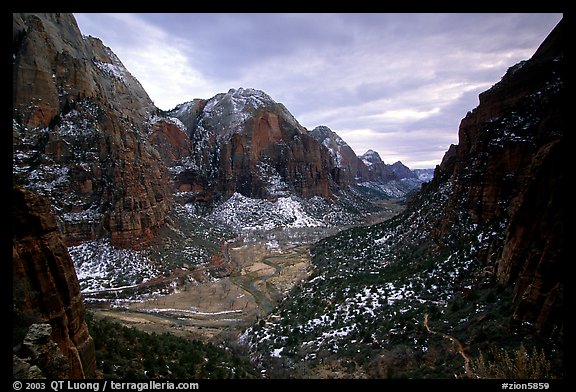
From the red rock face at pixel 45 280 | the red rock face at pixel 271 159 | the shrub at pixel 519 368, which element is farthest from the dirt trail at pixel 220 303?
the red rock face at pixel 271 159

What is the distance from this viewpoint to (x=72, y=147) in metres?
41.2

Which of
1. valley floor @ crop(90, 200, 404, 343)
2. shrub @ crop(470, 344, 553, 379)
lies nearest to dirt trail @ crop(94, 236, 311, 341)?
valley floor @ crop(90, 200, 404, 343)

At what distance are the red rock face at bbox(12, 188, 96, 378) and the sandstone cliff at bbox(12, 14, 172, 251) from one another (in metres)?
34.0

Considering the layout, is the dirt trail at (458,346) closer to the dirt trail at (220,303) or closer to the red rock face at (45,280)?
the red rock face at (45,280)

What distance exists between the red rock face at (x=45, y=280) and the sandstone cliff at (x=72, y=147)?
3400 centimetres

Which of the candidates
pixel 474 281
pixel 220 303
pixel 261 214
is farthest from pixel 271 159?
pixel 474 281

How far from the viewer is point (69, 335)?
931 centimetres

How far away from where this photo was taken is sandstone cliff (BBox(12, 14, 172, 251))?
127 feet

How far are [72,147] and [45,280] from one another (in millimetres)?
39839

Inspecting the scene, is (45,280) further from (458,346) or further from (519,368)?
(458,346)

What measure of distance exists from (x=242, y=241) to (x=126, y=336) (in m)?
59.3
